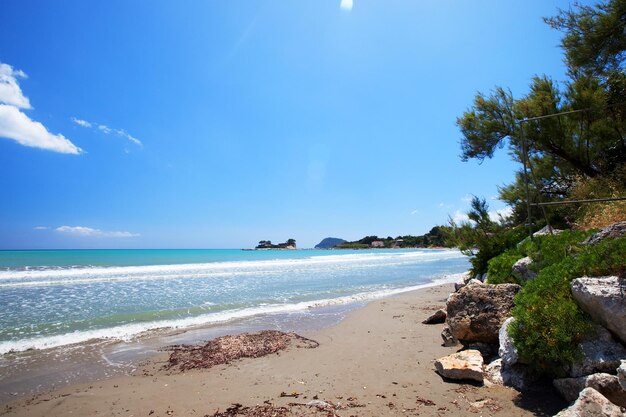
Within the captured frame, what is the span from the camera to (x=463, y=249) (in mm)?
11914

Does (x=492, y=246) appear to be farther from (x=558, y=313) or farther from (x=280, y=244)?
(x=280, y=244)

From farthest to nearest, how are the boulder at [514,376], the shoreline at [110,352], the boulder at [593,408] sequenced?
1. the shoreline at [110,352]
2. the boulder at [514,376]
3. the boulder at [593,408]

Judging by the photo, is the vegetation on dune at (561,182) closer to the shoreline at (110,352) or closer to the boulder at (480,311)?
the boulder at (480,311)

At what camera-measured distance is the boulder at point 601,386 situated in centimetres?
363

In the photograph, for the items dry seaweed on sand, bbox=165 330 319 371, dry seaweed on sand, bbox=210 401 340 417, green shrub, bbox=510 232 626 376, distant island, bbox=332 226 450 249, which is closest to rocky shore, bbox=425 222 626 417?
green shrub, bbox=510 232 626 376

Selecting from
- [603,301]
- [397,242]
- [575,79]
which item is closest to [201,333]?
[603,301]

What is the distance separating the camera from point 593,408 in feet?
10.8

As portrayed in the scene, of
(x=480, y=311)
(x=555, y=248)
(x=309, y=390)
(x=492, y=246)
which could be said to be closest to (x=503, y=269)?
(x=555, y=248)

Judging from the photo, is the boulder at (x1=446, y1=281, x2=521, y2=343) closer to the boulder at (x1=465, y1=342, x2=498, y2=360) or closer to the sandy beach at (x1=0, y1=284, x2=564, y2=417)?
the boulder at (x1=465, y1=342, x2=498, y2=360)

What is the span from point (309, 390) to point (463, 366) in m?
2.43

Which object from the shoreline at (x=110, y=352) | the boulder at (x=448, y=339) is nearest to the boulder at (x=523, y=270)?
the boulder at (x=448, y=339)

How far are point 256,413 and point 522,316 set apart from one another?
3.91 meters

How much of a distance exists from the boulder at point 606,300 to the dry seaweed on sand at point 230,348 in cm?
547

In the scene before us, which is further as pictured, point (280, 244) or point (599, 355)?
point (280, 244)
